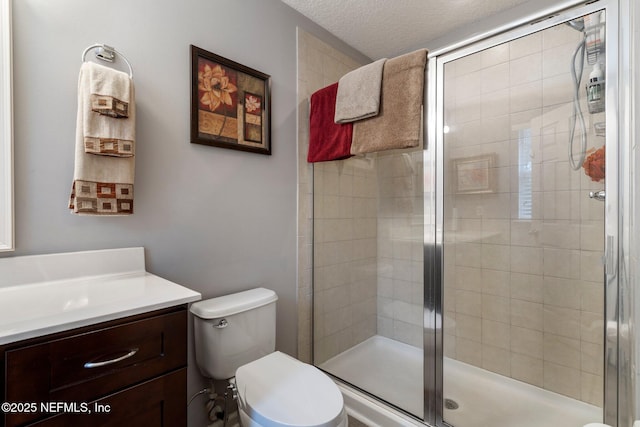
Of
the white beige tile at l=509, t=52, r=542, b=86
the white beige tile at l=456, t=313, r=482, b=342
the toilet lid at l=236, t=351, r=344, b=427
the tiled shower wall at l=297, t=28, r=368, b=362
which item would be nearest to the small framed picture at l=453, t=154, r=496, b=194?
the white beige tile at l=509, t=52, r=542, b=86

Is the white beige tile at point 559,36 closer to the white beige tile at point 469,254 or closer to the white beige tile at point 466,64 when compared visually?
the white beige tile at point 466,64

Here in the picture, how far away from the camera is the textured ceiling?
1.82 m

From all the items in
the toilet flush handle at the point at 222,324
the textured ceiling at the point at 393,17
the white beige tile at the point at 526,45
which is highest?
the textured ceiling at the point at 393,17

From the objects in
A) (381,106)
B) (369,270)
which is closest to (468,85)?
(381,106)

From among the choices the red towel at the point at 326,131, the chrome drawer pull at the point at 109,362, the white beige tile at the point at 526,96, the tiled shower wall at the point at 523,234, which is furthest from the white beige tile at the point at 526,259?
the chrome drawer pull at the point at 109,362

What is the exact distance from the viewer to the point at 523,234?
68.6 inches

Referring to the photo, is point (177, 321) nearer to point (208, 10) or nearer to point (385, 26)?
point (208, 10)

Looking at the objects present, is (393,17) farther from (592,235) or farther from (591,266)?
(591,266)

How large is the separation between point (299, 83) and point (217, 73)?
1.85 ft

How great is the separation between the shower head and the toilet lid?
1.65 meters

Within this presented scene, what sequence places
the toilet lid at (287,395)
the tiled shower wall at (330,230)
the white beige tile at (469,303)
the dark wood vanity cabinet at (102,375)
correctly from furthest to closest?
1. the tiled shower wall at (330,230)
2. the white beige tile at (469,303)
3. the toilet lid at (287,395)
4. the dark wood vanity cabinet at (102,375)

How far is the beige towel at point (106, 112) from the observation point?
1.05 metres

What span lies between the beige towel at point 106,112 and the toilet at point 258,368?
0.74 metres

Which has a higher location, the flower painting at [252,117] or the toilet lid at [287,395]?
the flower painting at [252,117]
